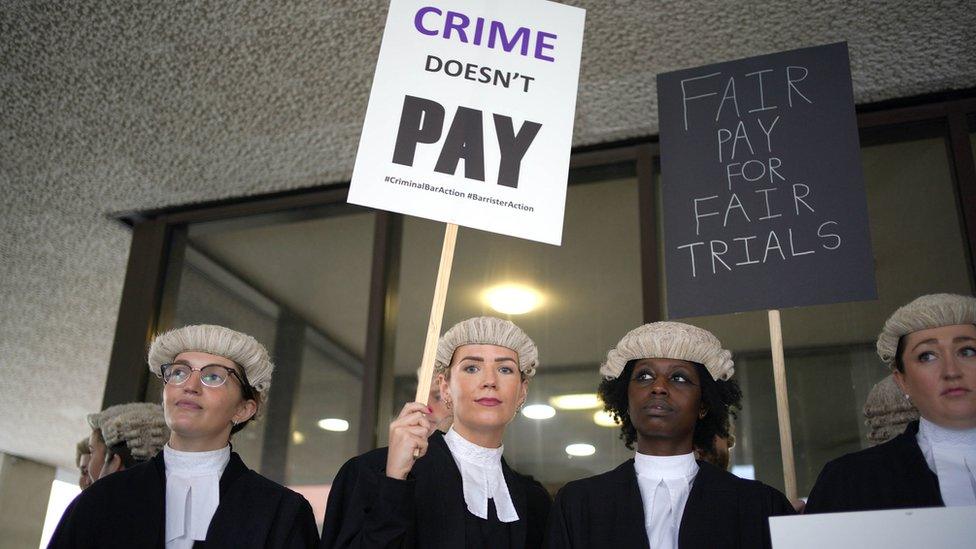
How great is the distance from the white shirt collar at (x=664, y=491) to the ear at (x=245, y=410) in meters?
1.09

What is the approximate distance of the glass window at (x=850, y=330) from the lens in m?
3.47

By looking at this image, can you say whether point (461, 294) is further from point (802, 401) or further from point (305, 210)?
point (802, 401)

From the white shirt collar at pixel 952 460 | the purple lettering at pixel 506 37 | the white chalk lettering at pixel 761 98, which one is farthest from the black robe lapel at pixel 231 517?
the white chalk lettering at pixel 761 98

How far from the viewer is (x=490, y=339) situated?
8.24 feet

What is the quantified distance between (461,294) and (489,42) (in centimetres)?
168

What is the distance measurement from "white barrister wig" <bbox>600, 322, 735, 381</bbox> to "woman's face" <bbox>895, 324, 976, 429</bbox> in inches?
18.0

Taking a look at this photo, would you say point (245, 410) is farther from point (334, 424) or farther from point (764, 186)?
point (764, 186)

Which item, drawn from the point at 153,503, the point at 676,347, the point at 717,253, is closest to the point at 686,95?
the point at 717,253

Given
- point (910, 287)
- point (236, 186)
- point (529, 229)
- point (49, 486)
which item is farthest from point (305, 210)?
point (49, 486)

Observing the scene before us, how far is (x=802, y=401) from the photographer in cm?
352

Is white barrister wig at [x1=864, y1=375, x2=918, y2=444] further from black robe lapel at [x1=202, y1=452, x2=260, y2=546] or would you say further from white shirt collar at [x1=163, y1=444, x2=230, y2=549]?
white shirt collar at [x1=163, y1=444, x2=230, y2=549]

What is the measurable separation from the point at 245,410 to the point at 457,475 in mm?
683

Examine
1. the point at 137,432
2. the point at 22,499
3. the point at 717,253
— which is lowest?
the point at 137,432

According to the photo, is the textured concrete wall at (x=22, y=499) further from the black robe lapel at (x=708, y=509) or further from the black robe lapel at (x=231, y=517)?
the black robe lapel at (x=708, y=509)
